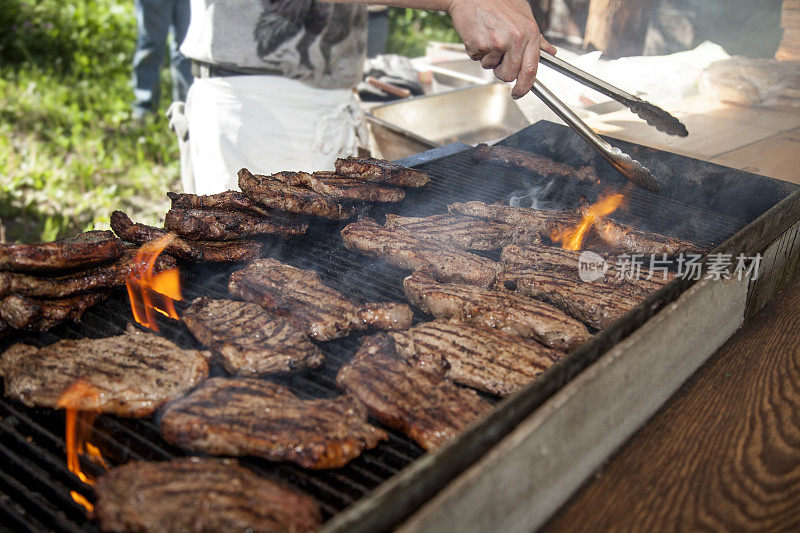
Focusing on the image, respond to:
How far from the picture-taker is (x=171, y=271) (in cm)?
309

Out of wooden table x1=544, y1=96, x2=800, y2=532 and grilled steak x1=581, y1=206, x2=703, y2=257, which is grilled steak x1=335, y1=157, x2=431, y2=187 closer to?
grilled steak x1=581, y1=206, x2=703, y2=257

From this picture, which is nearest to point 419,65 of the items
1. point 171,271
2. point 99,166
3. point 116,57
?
point 99,166

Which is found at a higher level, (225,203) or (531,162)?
(531,162)

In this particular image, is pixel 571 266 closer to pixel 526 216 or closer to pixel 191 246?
pixel 526 216

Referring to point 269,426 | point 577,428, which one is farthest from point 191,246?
point 577,428

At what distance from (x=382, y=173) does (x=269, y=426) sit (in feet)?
7.56

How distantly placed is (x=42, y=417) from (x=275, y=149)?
3.80 meters

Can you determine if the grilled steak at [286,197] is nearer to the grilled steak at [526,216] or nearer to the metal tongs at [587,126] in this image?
the grilled steak at [526,216]

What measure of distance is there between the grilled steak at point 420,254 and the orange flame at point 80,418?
5.42 feet

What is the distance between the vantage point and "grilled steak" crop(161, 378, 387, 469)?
207 centimetres

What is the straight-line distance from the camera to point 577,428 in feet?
6.85

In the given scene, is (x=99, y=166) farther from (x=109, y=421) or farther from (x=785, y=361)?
(x=785, y=361)

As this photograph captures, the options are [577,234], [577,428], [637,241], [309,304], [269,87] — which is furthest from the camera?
[269,87]

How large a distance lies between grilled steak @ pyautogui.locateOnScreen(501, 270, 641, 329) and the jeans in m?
7.18
